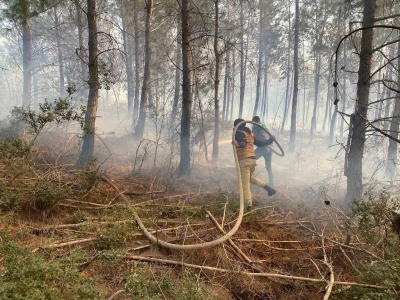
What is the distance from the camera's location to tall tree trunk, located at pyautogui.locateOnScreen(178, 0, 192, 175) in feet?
26.1

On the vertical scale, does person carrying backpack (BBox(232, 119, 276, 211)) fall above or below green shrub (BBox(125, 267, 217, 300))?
above

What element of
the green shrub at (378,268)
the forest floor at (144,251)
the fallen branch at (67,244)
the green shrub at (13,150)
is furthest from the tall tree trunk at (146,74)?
the green shrub at (378,268)

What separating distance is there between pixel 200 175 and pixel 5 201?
20.5 feet

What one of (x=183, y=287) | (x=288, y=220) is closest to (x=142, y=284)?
(x=183, y=287)

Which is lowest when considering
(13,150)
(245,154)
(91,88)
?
(245,154)

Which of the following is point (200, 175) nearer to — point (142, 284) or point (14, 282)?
point (142, 284)

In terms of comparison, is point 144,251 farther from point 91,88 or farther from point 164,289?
point 91,88

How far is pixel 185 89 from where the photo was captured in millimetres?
8219

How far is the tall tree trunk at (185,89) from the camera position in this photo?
26.1 feet

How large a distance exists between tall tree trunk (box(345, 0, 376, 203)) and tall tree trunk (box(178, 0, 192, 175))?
433 centimetres

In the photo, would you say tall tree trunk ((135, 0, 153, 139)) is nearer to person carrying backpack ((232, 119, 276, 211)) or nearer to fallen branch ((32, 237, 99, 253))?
person carrying backpack ((232, 119, 276, 211))

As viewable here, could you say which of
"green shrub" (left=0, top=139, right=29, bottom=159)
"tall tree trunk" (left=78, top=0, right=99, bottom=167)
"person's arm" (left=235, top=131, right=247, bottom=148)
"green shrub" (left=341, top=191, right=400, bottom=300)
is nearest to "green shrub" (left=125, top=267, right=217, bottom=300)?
"green shrub" (left=341, top=191, right=400, bottom=300)

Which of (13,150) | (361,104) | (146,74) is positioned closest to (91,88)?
(13,150)

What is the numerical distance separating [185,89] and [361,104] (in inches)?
178
